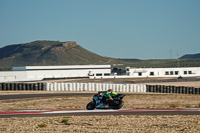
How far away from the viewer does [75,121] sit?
1727 cm

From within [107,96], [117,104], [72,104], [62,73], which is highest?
[62,73]

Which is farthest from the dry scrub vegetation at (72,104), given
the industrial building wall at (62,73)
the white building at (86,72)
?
the industrial building wall at (62,73)

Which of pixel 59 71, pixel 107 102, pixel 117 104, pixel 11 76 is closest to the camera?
pixel 107 102

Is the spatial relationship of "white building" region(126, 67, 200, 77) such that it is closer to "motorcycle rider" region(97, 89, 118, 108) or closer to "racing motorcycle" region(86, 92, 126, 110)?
"racing motorcycle" region(86, 92, 126, 110)

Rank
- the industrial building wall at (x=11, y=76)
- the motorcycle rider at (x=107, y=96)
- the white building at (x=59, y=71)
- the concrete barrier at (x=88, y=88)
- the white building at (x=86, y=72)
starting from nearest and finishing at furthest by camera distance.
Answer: the motorcycle rider at (x=107, y=96), the concrete barrier at (x=88, y=88), the industrial building wall at (x=11, y=76), the white building at (x=86, y=72), the white building at (x=59, y=71)

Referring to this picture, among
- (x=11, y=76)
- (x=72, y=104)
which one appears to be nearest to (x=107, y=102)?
(x=72, y=104)

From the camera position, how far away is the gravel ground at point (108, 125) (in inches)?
570

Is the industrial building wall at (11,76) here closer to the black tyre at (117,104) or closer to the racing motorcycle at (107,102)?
the racing motorcycle at (107,102)

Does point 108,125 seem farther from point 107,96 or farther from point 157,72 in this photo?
point 157,72

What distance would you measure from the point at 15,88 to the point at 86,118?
29.4m

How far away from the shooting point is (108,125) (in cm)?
1577

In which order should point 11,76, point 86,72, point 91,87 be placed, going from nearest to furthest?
point 91,87 → point 11,76 → point 86,72

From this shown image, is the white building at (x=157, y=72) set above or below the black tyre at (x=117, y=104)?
above

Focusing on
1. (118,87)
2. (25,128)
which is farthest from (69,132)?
(118,87)
